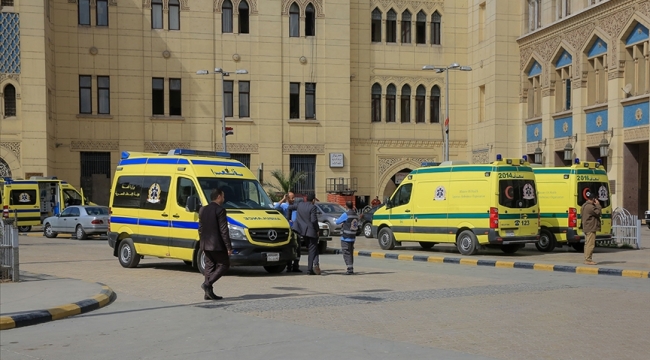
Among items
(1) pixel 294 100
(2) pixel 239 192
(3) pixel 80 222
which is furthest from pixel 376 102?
(2) pixel 239 192

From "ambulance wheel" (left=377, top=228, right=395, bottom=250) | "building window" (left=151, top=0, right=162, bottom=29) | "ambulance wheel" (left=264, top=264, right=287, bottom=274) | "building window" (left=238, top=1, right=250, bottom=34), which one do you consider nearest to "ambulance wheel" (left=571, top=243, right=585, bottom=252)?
Answer: "ambulance wheel" (left=377, top=228, right=395, bottom=250)

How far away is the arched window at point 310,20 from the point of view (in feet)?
173

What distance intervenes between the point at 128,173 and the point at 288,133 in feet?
107

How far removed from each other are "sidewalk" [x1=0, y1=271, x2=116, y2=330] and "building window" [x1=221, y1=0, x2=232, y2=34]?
121 ft

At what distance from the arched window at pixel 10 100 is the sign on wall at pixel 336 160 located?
18.0 metres

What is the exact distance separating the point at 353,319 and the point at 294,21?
138ft

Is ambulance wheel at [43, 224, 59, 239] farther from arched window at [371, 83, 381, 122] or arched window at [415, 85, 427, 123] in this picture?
arched window at [415, 85, 427, 123]

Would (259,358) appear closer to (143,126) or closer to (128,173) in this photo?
(128,173)

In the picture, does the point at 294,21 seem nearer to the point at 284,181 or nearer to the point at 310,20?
the point at 310,20

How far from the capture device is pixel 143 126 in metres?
51.3

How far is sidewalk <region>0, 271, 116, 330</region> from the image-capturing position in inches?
470

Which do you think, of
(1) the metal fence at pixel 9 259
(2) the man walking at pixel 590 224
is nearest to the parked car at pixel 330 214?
(2) the man walking at pixel 590 224

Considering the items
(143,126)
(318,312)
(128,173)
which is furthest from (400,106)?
(318,312)

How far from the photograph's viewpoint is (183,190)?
19172mm
